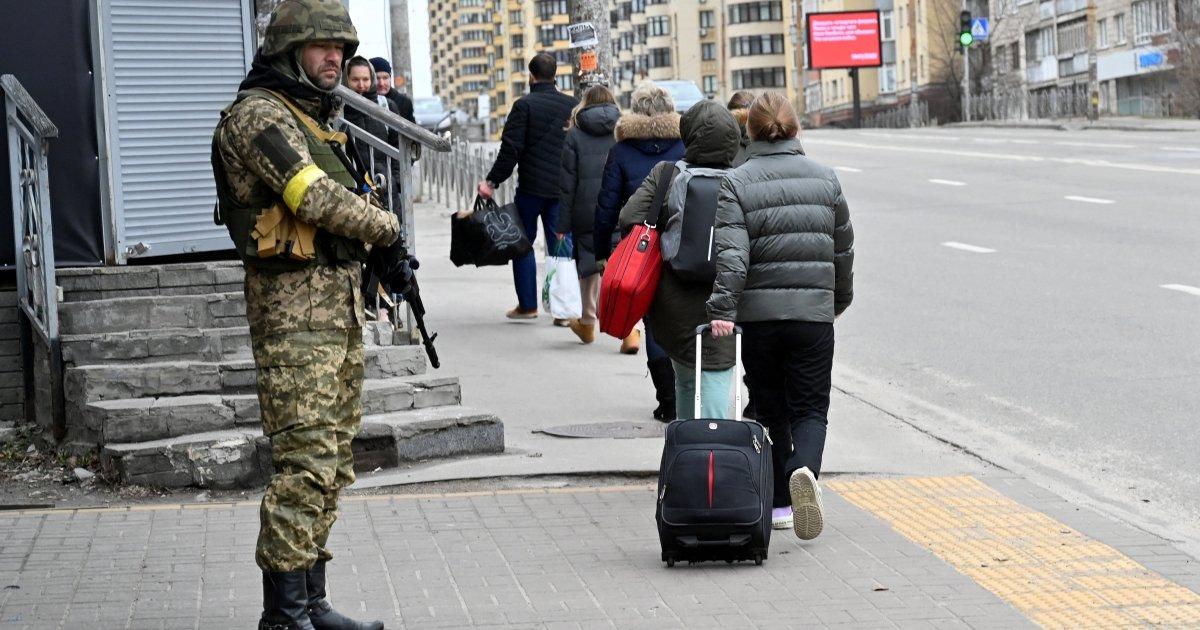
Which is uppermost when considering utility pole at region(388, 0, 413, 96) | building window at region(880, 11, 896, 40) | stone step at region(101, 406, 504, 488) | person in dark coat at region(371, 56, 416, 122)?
building window at region(880, 11, 896, 40)

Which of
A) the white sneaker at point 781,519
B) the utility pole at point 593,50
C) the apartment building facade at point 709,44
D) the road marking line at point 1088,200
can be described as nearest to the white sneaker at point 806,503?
the white sneaker at point 781,519

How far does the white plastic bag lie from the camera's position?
12823mm

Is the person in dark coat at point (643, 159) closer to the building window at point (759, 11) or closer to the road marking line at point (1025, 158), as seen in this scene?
the road marking line at point (1025, 158)

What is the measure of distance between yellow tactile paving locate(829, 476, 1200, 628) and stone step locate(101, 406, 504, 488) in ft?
6.46

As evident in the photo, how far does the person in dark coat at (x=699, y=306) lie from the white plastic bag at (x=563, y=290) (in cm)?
490

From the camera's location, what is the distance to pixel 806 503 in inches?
264

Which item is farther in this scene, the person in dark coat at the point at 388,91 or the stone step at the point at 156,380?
the person in dark coat at the point at 388,91

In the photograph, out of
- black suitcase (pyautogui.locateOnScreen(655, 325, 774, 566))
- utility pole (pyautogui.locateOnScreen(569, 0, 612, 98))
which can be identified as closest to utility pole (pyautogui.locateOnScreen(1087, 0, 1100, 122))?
utility pole (pyautogui.locateOnScreen(569, 0, 612, 98))

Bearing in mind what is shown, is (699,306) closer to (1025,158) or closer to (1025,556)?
(1025,556)

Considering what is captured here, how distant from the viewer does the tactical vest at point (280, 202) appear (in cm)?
525

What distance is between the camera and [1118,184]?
80.5 feet

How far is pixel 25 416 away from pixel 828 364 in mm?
4524

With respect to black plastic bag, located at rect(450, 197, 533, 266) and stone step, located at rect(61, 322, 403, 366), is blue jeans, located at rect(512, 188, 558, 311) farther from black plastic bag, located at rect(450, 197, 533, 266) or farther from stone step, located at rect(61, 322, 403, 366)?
stone step, located at rect(61, 322, 403, 366)

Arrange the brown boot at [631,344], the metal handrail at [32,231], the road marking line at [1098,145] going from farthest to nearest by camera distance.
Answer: the road marking line at [1098,145]
the brown boot at [631,344]
the metal handrail at [32,231]
